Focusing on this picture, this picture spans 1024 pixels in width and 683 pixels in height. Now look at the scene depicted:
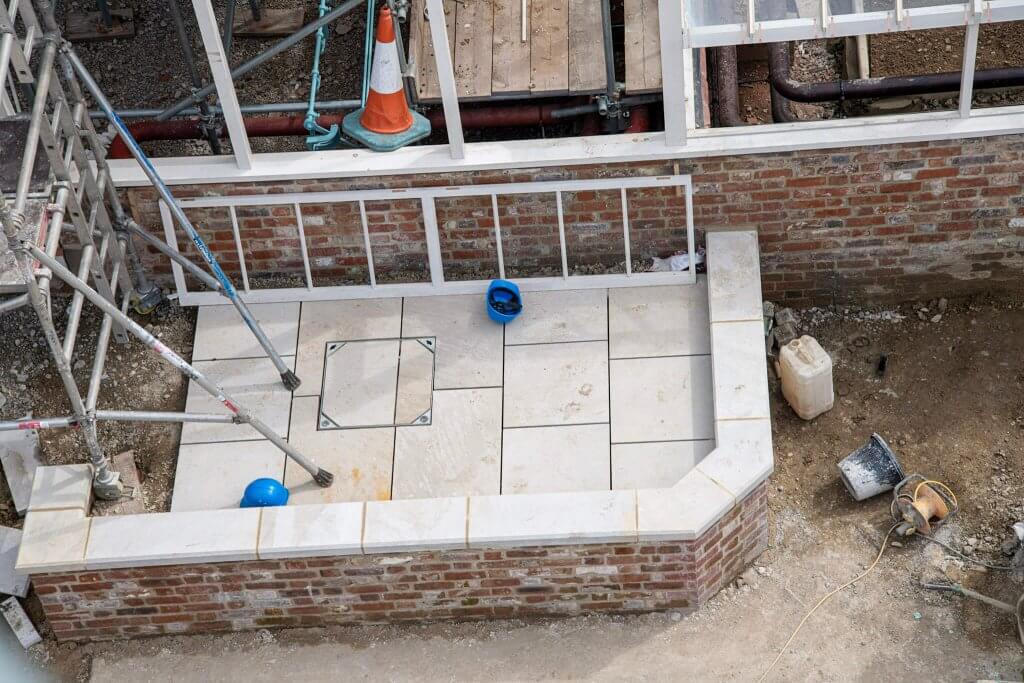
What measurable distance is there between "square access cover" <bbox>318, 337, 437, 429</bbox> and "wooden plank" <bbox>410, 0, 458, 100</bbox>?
5.06 ft

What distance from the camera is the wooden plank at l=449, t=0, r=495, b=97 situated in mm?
8930

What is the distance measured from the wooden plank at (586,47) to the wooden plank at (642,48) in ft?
0.57

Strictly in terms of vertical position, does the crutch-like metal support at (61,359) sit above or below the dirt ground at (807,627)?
above

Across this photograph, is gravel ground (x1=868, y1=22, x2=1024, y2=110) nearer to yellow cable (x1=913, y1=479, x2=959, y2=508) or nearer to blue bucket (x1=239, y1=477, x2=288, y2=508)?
yellow cable (x1=913, y1=479, x2=959, y2=508)

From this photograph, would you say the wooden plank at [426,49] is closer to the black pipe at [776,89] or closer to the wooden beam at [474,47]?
the wooden beam at [474,47]

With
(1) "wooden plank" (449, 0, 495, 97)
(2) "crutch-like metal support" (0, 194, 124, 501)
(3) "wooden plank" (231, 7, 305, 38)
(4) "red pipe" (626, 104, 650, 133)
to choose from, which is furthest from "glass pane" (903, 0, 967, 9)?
(3) "wooden plank" (231, 7, 305, 38)

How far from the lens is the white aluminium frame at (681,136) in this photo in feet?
25.2

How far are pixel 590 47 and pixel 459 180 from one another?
49.3 inches

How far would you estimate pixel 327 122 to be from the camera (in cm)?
887

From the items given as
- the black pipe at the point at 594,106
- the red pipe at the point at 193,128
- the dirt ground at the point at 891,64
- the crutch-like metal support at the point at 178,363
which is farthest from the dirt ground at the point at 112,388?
the dirt ground at the point at 891,64

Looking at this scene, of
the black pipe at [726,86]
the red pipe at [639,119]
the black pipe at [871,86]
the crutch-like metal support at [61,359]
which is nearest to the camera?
the crutch-like metal support at [61,359]

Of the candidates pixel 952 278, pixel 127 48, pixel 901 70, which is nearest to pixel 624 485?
pixel 952 278

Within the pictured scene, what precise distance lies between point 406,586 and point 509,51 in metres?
3.41

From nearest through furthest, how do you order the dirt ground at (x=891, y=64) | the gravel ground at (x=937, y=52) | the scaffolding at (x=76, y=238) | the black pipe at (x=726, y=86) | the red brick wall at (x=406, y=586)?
the scaffolding at (x=76, y=238) < the red brick wall at (x=406, y=586) < the black pipe at (x=726, y=86) < the dirt ground at (x=891, y=64) < the gravel ground at (x=937, y=52)
